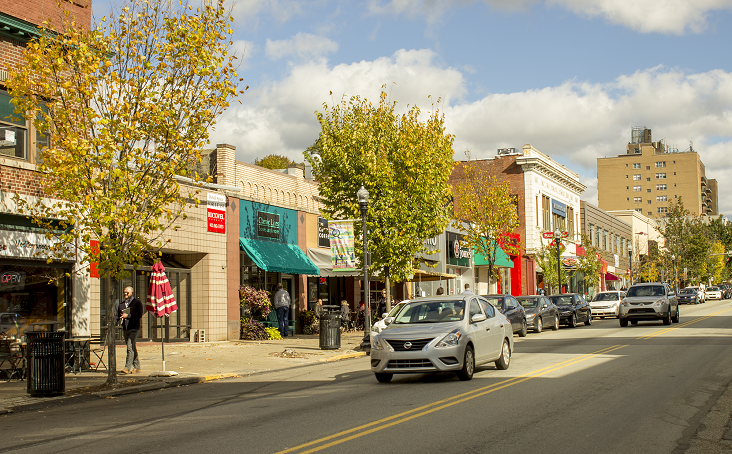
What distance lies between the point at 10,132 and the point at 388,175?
36.1 ft

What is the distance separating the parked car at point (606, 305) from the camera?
39.3 metres

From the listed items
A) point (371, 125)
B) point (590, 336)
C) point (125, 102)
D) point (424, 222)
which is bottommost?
point (590, 336)

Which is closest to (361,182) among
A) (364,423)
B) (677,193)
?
(364,423)

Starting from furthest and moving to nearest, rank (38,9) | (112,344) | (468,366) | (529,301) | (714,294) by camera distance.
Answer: (714,294)
(529,301)
(38,9)
(112,344)
(468,366)

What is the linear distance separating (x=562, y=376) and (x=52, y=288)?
1228 centimetres

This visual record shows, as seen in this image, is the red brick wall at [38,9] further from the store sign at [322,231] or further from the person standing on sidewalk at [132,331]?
the store sign at [322,231]

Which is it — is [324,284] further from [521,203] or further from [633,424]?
[521,203]

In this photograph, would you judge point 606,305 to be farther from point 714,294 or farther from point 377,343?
point 714,294

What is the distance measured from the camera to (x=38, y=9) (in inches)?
720

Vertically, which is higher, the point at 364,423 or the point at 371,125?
the point at 371,125

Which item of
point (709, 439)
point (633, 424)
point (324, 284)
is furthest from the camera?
point (324, 284)

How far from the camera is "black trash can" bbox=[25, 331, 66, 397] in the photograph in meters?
12.9

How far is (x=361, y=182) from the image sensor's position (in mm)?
24391

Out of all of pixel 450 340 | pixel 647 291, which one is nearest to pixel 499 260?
pixel 647 291
